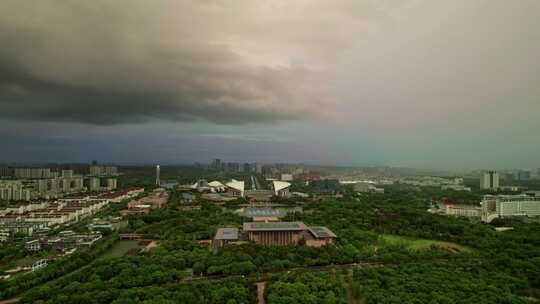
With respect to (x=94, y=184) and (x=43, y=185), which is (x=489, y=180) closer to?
(x=94, y=184)

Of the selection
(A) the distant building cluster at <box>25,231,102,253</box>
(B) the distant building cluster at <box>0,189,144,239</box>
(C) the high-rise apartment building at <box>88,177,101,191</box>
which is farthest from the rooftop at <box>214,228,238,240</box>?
(C) the high-rise apartment building at <box>88,177,101,191</box>

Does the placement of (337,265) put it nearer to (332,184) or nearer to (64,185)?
(332,184)

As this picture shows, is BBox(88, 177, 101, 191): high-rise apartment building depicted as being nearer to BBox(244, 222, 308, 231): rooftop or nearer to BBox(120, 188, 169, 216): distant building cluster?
BBox(120, 188, 169, 216): distant building cluster

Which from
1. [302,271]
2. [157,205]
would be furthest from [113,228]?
[302,271]

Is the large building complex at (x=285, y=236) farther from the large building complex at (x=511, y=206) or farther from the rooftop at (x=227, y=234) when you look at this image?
the large building complex at (x=511, y=206)

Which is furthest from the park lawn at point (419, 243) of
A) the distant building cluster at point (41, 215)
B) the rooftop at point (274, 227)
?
the distant building cluster at point (41, 215)

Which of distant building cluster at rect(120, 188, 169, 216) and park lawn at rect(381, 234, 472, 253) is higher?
park lawn at rect(381, 234, 472, 253)
